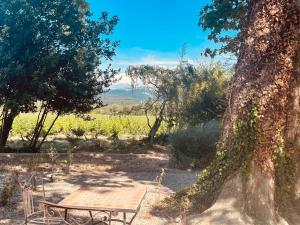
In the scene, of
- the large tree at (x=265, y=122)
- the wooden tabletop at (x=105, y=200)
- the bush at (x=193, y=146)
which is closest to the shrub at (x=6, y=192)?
the wooden tabletop at (x=105, y=200)

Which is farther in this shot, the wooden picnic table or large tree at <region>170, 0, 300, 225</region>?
large tree at <region>170, 0, 300, 225</region>

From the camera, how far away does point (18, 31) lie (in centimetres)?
1591

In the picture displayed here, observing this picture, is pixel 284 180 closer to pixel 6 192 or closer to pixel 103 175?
pixel 6 192

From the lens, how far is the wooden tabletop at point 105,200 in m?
5.02

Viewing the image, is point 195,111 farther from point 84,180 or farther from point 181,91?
point 84,180

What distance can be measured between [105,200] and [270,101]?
314 cm

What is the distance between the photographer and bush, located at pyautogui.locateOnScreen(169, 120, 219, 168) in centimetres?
1480

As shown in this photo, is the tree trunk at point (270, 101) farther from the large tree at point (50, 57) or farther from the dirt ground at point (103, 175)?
the large tree at point (50, 57)

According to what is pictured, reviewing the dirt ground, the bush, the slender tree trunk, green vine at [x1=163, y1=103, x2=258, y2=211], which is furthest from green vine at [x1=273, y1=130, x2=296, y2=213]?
the slender tree trunk

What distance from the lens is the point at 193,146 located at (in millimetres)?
14781

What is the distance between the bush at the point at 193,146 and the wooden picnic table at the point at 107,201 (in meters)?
8.72

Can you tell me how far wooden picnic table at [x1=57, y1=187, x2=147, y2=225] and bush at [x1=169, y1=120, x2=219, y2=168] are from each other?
872 centimetres

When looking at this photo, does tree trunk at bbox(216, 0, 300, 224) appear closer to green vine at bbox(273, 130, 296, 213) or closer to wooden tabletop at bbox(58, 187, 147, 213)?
green vine at bbox(273, 130, 296, 213)

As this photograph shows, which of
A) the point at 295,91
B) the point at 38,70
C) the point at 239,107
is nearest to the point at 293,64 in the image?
the point at 295,91
